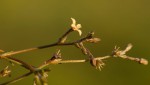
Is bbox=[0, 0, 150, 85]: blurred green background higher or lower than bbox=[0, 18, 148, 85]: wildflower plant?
higher

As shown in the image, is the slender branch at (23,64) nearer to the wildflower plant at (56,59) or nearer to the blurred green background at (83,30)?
the wildflower plant at (56,59)

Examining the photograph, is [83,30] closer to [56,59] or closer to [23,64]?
[56,59]

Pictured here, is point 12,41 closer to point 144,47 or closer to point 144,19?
point 144,47

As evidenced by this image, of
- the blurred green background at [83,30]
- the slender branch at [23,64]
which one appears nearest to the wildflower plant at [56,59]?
the slender branch at [23,64]

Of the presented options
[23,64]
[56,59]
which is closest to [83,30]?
[56,59]

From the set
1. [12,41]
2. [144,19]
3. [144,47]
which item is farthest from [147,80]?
[144,19]

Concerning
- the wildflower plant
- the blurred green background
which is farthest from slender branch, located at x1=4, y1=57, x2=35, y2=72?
the blurred green background

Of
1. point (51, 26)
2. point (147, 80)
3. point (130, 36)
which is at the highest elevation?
point (51, 26)

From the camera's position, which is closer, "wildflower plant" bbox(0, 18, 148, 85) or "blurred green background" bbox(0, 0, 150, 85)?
"wildflower plant" bbox(0, 18, 148, 85)

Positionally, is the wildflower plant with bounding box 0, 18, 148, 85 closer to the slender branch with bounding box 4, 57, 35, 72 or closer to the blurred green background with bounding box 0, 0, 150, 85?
the slender branch with bounding box 4, 57, 35, 72
